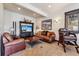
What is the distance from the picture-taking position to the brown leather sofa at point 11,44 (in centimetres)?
206

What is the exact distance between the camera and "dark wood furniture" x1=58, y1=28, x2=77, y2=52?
6.89ft

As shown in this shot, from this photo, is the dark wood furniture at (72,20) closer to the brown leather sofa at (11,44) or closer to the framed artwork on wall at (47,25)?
the framed artwork on wall at (47,25)

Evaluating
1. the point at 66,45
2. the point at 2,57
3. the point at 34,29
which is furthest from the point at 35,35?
the point at 2,57

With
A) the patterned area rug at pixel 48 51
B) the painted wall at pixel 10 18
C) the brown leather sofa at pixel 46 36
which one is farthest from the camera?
the brown leather sofa at pixel 46 36

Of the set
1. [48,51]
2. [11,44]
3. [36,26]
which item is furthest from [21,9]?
[48,51]

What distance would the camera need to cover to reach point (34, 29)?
2.29m

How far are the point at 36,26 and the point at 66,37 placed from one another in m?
0.84

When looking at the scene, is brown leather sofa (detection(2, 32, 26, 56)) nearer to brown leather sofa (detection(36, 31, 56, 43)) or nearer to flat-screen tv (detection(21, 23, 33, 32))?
flat-screen tv (detection(21, 23, 33, 32))

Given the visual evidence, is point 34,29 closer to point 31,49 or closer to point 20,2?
point 31,49

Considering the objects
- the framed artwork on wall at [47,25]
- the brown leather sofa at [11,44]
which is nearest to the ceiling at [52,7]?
the framed artwork on wall at [47,25]

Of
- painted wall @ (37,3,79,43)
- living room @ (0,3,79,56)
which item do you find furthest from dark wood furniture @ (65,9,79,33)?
painted wall @ (37,3,79,43)

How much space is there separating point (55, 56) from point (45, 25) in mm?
865

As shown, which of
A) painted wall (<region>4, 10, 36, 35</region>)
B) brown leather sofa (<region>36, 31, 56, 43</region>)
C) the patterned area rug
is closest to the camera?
painted wall (<region>4, 10, 36, 35</region>)

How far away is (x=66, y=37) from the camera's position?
2.13 m
